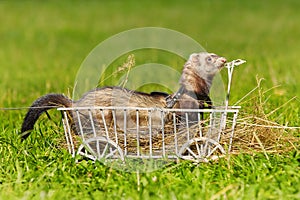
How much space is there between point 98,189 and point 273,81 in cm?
444

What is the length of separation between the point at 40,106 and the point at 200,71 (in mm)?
1141

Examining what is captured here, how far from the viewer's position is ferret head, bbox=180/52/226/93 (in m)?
4.64

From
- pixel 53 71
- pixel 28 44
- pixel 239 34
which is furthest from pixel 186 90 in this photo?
pixel 239 34

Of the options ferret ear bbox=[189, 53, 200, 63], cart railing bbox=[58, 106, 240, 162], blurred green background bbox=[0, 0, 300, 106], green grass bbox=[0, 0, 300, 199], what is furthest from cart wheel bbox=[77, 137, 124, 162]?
blurred green background bbox=[0, 0, 300, 106]

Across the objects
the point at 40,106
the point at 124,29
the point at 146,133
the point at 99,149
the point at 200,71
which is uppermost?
the point at 124,29

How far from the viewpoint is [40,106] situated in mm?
4594

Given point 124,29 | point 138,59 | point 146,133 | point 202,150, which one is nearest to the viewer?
point 202,150

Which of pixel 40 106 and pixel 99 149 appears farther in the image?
pixel 40 106

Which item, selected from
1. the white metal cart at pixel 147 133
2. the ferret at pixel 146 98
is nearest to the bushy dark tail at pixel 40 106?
the ferret at pixel 146 98

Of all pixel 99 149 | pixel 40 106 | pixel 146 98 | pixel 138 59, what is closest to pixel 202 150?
pixel 146 98

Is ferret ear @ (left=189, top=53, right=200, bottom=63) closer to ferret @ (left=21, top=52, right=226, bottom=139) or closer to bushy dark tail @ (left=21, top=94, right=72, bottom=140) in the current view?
ferret @ (left=21, top=52, right=226, bottom=139)

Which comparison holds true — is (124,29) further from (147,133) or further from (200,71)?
(147,133)

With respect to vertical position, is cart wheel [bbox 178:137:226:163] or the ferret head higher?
the ferret head

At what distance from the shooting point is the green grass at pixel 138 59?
12.5 feet
